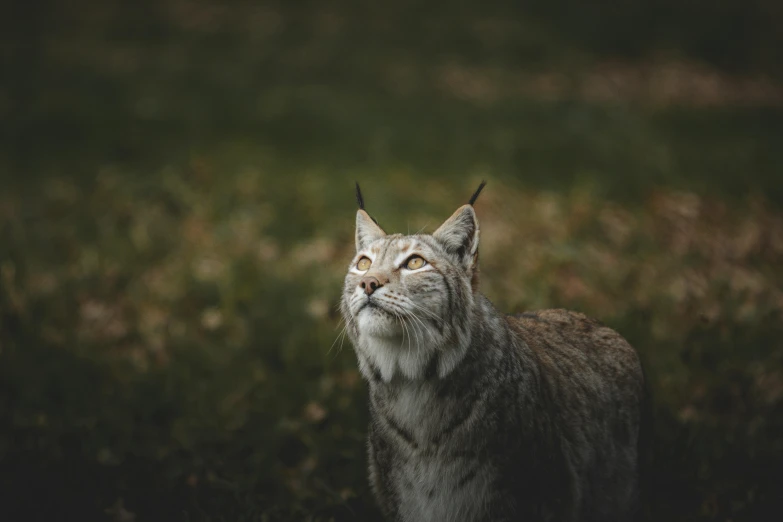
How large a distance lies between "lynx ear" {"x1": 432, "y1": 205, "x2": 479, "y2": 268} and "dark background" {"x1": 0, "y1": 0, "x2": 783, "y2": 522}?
1.97 metres

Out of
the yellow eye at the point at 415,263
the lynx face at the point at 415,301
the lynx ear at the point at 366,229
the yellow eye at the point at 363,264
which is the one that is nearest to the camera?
the lynx face at the point at 415,301

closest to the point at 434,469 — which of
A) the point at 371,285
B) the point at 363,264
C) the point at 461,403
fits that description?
the point at 461,403

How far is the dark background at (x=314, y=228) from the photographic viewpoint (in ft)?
16.3

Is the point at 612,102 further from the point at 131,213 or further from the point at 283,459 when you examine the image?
the point at 283,459

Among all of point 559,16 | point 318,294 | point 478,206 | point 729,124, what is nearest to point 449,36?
point 559,16

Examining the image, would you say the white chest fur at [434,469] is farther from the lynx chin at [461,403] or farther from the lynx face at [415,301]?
the lynx face at [415,301]

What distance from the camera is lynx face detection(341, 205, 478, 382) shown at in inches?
133

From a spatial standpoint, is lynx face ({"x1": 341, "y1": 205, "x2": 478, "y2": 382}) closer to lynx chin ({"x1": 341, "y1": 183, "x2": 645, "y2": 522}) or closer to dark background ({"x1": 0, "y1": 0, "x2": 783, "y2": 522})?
lynx chin ({"x1": 341, "y1": 183, "x2": 645, "y2": 522})

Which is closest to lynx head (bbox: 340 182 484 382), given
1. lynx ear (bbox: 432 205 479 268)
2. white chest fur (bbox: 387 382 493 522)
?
lynx ear (bbox: 432 205 479 268)

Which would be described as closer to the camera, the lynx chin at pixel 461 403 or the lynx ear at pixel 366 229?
the lynx chin at pixel 461 403

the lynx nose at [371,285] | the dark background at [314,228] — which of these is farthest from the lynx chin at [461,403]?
the dark background at [314,228]

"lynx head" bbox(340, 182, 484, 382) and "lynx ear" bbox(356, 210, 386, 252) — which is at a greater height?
"lynx ear" bbox(356, 210, 386, 252)

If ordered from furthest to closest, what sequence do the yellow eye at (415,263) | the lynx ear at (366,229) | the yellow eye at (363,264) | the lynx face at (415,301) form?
the lynx ear at (366,229)
the yellow eye at (363,264)
the yellow eye at (415,263)
the lynx face at (415,301)

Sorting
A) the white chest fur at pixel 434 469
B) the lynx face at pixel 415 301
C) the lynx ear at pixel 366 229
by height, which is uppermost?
the lynx ear at pixel 366 229
